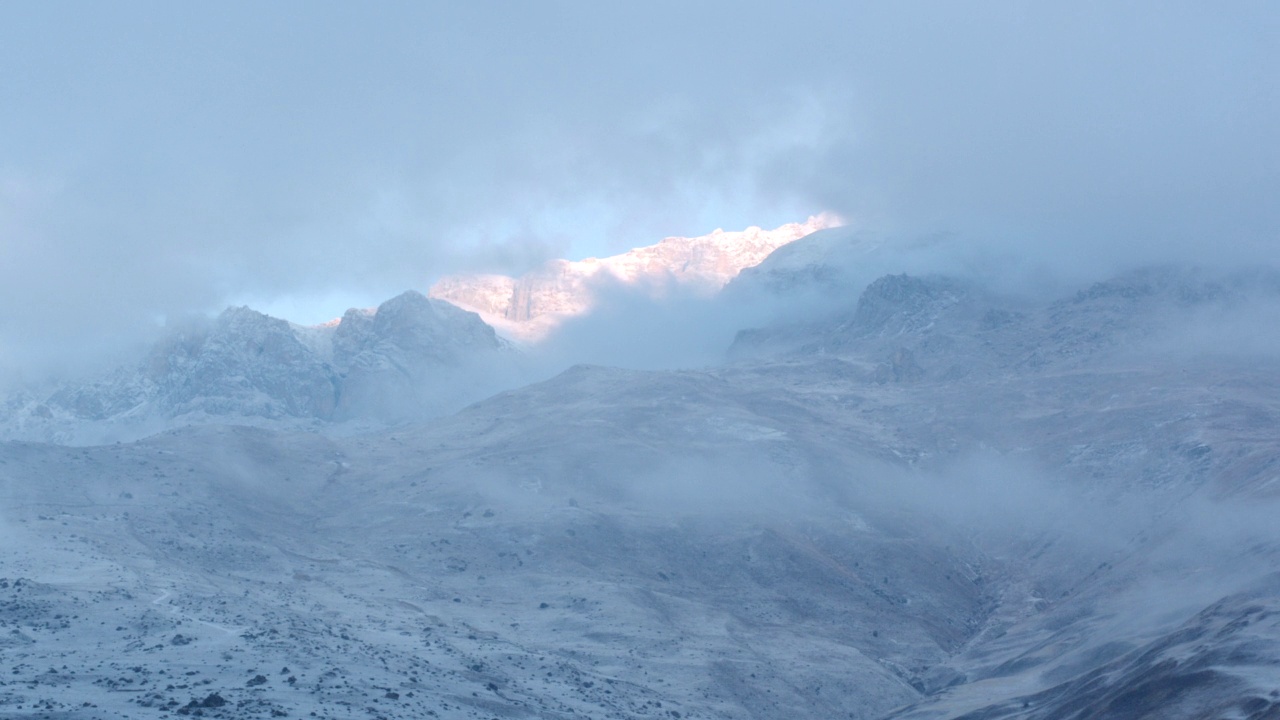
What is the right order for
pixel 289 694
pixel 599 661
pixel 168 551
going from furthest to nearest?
pixel 168 551
pixel 599 661
pixel 289 694

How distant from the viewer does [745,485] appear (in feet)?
618

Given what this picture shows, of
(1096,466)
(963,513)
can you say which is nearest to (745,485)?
(963,513)

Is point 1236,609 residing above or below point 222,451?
below

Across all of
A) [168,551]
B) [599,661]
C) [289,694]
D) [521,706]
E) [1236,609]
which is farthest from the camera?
[168,551]

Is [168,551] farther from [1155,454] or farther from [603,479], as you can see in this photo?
[1155,454]

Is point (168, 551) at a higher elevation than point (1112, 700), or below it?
higher

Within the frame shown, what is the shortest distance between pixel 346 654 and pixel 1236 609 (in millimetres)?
70920

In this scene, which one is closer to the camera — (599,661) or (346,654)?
(346,654)

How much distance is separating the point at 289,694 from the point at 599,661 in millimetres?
43981

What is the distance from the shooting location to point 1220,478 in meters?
163

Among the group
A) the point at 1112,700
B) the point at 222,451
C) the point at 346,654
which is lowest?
the point at 1112,700

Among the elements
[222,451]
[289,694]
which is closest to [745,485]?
[222,451]

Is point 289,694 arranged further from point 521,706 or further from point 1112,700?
point 1112,700

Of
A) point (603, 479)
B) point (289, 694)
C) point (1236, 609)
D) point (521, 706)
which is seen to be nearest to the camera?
point (289, 694)
